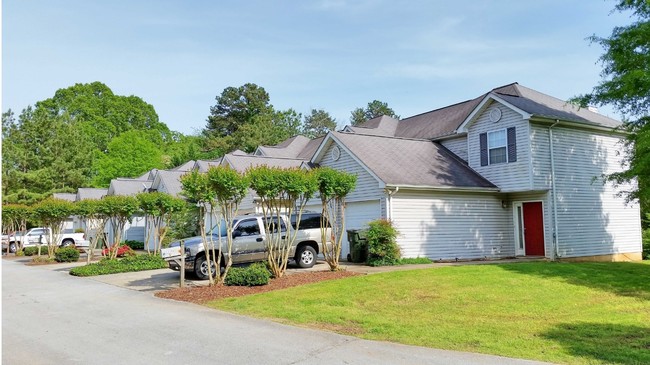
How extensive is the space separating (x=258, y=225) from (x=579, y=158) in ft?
43.2

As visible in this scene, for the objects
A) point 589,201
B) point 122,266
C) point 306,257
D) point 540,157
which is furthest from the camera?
point 589,201

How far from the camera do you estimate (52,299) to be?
13617mm

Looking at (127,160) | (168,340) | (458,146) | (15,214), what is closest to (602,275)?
(458,146)

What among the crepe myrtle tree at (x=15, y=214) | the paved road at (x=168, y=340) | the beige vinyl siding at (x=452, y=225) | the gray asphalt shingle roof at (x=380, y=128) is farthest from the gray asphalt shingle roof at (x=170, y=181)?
the paved road at (x=168, y=340)

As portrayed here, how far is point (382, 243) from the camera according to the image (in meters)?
17.7

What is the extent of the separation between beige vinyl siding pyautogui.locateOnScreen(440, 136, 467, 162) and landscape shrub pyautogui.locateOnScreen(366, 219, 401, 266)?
6653 mm

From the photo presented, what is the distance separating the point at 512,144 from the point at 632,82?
6.21m

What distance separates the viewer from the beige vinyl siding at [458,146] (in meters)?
22.7

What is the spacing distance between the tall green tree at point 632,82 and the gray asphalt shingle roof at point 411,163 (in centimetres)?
532

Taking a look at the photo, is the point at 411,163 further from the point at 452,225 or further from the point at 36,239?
the point at 36,239

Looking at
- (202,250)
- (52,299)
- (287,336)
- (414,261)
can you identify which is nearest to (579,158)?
(414,261)

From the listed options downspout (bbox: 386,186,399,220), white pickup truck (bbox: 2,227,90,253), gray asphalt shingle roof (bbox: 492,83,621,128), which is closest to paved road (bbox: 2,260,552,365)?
downspout (bbox: 386,186,399,220)

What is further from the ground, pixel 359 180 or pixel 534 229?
pixel 359 180

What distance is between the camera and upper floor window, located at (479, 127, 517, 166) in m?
20.0
